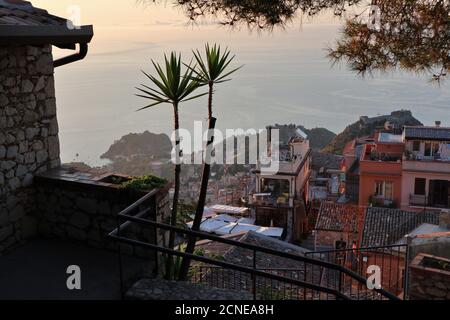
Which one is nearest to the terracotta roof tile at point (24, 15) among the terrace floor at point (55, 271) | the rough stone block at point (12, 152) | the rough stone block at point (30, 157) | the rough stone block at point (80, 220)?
the rough stone block at point (12, 152)

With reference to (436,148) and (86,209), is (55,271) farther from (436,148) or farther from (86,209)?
(436,148)

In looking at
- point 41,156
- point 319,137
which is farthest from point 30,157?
point 319,137

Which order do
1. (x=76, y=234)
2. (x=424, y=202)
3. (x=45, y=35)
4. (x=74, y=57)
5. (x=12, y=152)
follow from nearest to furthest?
(x=45, y=35) < (x=12, y=152) < (x=76, y=234) < (x=74, y=57) < (x=424, y=202)

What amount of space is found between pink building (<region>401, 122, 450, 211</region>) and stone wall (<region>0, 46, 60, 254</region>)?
17706 millimetres

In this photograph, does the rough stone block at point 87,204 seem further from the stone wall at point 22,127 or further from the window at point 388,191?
the window at point 388,191

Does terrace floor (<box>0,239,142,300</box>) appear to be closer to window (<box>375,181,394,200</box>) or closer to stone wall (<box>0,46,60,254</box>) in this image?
stone wall (<box>0,46,60,254</box>)

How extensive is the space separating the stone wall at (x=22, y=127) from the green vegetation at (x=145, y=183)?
115cm

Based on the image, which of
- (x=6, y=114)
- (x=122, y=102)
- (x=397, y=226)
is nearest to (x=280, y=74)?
(x=122, y=102)

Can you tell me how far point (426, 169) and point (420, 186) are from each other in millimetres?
807

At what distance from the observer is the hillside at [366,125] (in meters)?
31.5

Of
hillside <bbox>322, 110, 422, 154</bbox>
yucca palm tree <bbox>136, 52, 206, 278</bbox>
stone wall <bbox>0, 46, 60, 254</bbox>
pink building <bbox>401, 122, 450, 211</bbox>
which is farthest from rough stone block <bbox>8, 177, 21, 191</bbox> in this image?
hillside <bbox>322, 110, 422, 154</bbox>

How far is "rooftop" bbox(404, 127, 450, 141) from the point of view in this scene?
2048 centimetres

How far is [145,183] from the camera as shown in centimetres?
481
